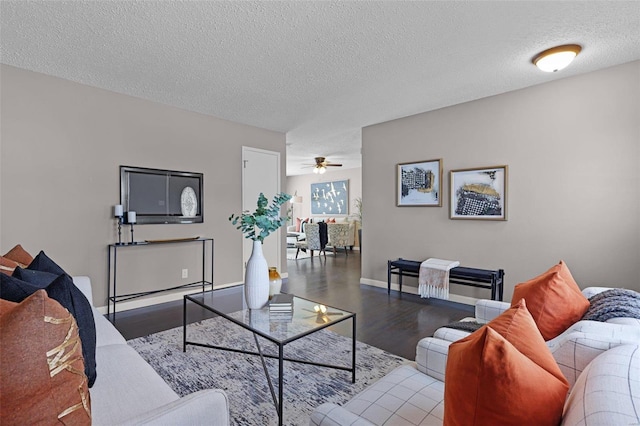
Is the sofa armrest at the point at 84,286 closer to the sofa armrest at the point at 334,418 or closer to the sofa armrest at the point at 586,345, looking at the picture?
the sofa armrest at the point at 334,418

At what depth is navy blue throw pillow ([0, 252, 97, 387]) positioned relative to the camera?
3.54ft

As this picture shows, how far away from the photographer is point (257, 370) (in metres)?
2.24

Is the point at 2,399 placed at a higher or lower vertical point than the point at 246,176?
lower

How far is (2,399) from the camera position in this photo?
684 mm

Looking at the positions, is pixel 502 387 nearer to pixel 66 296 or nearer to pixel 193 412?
pixel 193 412

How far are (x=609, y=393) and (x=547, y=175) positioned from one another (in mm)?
3308

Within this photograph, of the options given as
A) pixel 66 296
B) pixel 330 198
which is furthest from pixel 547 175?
pixel 330 198

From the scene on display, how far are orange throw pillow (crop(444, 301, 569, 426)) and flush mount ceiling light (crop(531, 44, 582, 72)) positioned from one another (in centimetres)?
283

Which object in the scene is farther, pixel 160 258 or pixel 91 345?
pixel 160 258

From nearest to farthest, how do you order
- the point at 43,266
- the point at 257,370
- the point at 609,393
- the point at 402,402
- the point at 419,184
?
the point at 609,393
the point at 402,402
the point at 43,266
the point at 257,370
the point at 419,184

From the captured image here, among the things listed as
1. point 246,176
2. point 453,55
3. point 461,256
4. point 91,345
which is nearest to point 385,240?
point 461,256

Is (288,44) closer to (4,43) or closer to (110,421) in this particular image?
(4,43)

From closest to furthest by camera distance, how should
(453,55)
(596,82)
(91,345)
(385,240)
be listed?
(91,345), (453,55), (596,82), (385,240)

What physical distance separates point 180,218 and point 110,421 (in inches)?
128
